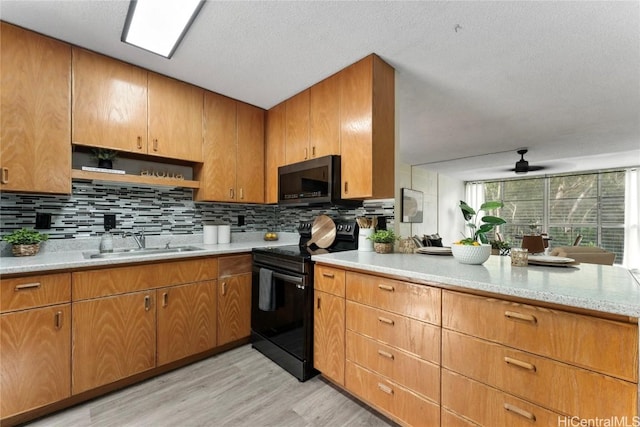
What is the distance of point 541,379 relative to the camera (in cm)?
98

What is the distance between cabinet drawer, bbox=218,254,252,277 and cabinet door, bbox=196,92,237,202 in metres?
0.61

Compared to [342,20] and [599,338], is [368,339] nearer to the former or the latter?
[599,338]

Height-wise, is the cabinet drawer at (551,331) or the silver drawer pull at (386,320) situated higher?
the cabinet drawer at (551,331)

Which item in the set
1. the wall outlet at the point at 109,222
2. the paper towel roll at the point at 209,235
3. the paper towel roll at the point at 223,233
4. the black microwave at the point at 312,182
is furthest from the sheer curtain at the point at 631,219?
the wall outlet at the point at 109,222

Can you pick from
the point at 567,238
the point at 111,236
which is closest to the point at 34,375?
the point at 111,236

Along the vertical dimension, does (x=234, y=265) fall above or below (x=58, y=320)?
above

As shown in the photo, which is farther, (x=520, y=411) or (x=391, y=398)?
(x=391, y=398)

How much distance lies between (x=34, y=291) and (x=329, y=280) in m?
1.66

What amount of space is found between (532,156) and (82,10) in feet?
19.2

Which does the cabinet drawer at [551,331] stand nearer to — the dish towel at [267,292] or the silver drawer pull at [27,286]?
the dish towel at [267,292]

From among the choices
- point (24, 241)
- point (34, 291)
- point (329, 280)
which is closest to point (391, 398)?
point (329, 280)

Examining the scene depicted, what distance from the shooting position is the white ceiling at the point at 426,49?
1447 mm

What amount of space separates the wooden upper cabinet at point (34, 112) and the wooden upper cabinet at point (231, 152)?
938mm

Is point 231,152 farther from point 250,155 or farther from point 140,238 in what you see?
point 140,238
